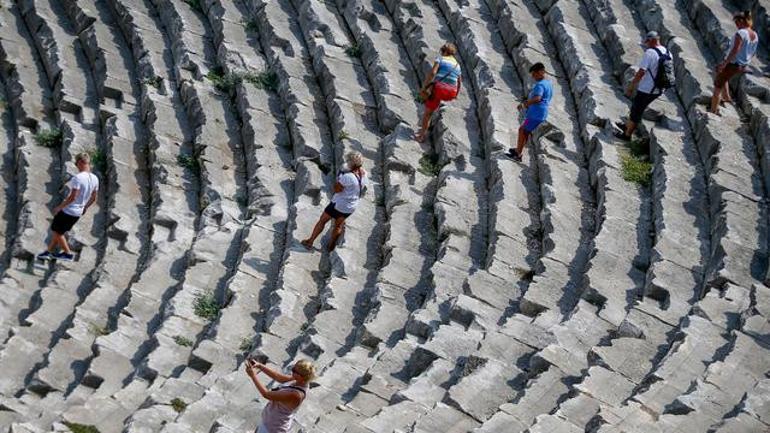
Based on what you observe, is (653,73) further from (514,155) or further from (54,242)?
(54,242)

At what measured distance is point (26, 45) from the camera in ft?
83.0

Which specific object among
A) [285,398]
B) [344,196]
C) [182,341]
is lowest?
[182,341]

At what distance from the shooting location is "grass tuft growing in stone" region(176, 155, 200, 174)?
2111 centimetres

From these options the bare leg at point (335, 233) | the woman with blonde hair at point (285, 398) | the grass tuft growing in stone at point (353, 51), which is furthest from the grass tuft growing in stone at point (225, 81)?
the woman with blonde hair at point (285, 398)

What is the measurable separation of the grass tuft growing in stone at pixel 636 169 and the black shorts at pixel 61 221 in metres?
7.30

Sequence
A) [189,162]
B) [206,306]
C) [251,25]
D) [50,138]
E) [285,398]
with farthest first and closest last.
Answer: [251,25], [50,138], [189,162], [206,306], [285,398]

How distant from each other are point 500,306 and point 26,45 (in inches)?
482

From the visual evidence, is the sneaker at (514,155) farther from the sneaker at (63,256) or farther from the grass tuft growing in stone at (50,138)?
the grass tuft growing in stone at (50,138)

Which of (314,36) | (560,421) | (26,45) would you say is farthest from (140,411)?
(26,45)

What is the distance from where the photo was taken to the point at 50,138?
22125 millimetres

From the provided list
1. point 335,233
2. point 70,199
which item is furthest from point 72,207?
point 335,233

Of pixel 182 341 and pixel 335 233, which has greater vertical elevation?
pixel 335 233

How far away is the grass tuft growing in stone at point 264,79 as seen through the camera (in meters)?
22.9

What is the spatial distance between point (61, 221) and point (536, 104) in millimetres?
6473
